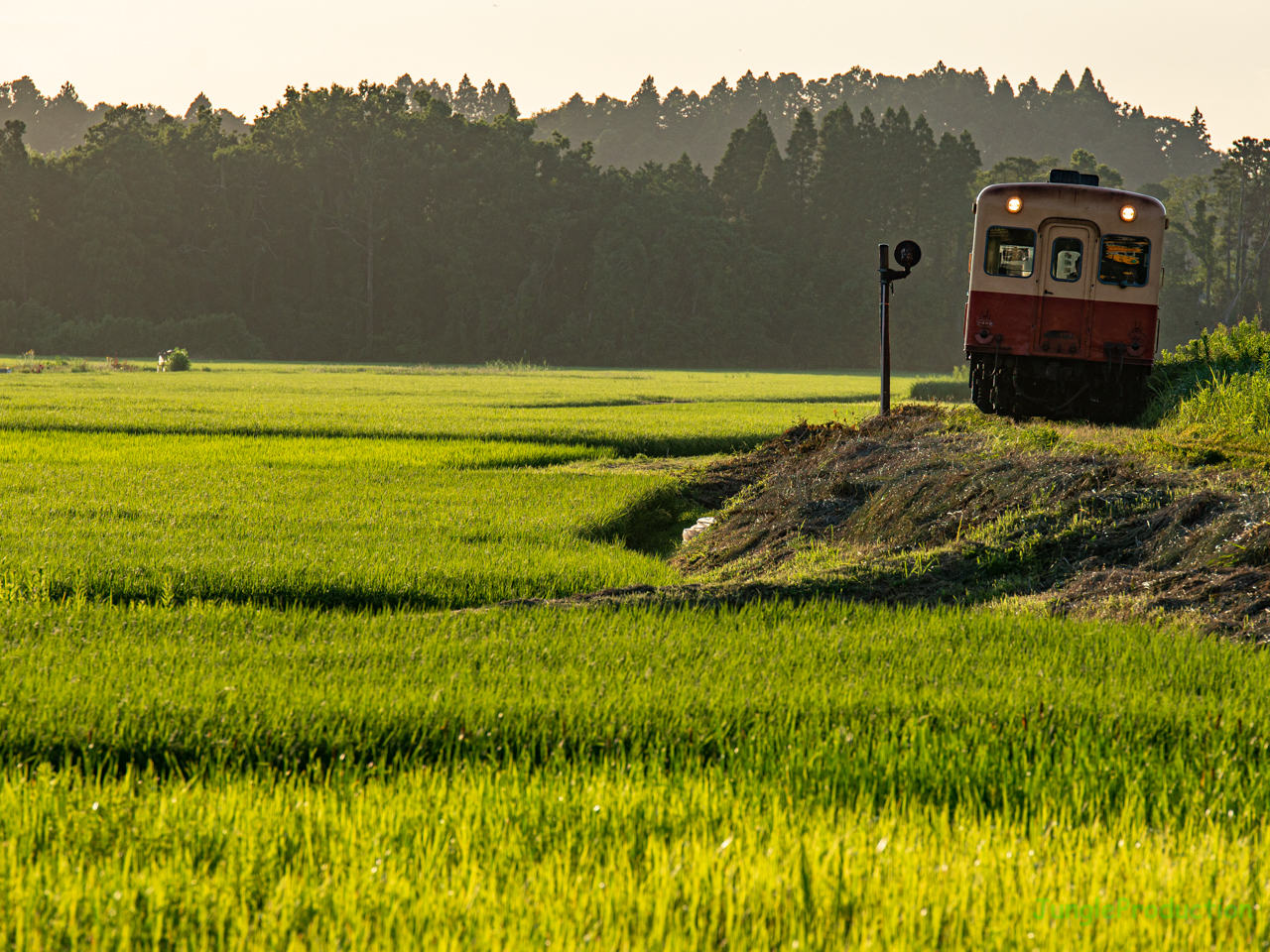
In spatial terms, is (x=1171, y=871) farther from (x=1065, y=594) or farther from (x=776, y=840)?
(x=1065, y=594)

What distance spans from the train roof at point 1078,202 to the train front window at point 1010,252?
244mm

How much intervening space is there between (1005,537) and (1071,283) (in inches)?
332

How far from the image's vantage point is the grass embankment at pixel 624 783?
2.99m

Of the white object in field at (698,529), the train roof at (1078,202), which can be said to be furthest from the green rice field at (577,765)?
the train roof at (1078,202)

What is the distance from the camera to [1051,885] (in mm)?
3109

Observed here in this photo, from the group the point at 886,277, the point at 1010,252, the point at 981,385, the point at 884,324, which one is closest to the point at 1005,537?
the point at 1010,252

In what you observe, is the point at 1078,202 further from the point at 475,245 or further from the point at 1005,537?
the point at 475,245

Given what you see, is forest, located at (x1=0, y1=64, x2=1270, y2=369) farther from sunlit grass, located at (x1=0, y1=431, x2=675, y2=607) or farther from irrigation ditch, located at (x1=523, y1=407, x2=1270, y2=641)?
irrigation ditch, located at (x1=523, y1=407, x2=1270, y2=641)

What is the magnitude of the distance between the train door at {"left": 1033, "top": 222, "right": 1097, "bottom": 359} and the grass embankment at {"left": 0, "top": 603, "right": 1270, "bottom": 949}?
32.8 feet

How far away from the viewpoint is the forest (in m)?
81.6

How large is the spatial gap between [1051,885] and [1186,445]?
8.43 meters

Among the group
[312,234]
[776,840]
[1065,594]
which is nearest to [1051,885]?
[776,840]

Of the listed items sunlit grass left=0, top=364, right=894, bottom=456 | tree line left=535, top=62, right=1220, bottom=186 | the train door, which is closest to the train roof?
the train door

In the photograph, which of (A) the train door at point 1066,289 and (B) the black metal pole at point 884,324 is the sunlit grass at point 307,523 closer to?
(B) the black metal pole at point 884,324
